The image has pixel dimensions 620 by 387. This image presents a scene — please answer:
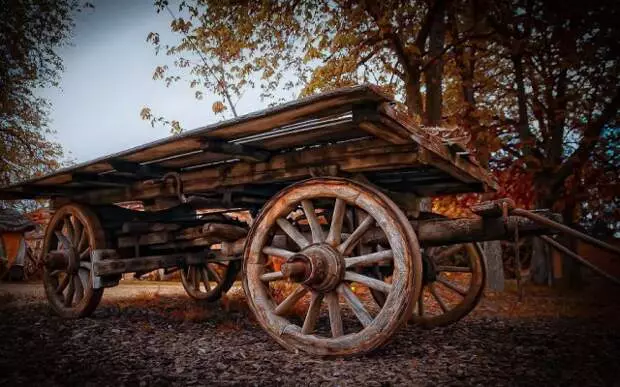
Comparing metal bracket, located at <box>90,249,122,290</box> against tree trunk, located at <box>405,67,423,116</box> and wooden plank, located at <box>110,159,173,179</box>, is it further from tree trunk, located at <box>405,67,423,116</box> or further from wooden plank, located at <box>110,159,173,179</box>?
tree trunk, located at <box>405,67,423,116</box>

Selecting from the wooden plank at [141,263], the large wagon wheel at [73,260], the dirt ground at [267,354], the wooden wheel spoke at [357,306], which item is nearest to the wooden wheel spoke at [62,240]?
the large wagon wheel at [73,260]

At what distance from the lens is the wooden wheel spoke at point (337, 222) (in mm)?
3395

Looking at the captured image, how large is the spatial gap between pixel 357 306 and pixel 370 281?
0.68 feet

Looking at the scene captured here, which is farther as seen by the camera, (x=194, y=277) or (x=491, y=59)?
(x=491, y=59)

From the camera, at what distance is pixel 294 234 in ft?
11.9

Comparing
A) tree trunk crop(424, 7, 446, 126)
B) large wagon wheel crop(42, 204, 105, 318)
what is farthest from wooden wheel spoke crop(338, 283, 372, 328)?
tree trunk crop(424, 7, 446, 126)

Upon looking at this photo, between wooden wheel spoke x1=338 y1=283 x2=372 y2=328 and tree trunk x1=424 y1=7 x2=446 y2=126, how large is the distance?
6.05 metres

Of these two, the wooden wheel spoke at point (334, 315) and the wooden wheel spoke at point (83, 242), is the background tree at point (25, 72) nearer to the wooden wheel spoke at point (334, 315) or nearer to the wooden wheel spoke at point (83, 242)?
the wooden wheel spoke at point (83, 242)

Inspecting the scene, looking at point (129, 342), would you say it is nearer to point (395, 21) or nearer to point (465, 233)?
point (465, 233)

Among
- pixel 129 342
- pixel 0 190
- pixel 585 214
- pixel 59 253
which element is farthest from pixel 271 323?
pixel 585 214

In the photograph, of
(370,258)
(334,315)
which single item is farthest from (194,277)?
(370,258)

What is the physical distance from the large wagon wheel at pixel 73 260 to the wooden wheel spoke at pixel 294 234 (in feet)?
8.74

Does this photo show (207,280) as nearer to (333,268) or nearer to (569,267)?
(333,268)

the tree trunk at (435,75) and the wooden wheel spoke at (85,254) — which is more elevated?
the tree trunk at (435,75)
